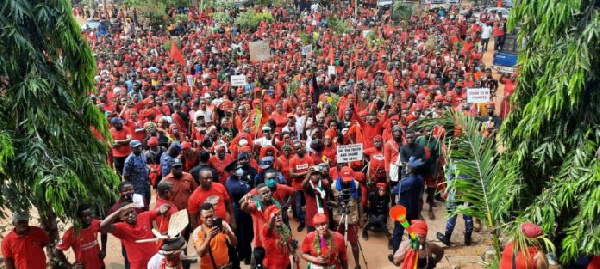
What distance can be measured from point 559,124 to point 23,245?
5.88 meters

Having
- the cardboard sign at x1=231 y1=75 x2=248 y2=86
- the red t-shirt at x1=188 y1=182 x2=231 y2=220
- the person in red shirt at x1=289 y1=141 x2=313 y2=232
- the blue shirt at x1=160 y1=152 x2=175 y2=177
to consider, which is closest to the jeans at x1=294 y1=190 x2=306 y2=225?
the person in red shirt at x1=289 y1=141 x2=313 y2=232

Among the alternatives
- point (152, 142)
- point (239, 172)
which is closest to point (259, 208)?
point (239, 172)

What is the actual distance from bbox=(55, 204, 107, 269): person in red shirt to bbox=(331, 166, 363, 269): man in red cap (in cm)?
312

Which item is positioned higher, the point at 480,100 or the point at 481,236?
the point at 480,100

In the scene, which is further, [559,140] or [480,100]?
[480,100]

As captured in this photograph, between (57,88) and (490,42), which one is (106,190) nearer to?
(57,88)

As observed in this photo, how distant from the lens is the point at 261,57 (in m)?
19.0

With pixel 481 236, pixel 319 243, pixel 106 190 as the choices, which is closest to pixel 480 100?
pixel 481 236

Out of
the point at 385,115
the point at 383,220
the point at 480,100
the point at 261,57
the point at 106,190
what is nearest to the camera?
the point at 106,190

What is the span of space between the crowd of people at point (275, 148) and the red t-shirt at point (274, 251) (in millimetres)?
13

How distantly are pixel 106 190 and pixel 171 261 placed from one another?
4.89 feet

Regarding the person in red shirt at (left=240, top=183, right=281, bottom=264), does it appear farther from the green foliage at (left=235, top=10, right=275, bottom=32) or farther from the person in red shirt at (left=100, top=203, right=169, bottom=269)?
the green foliage at (left=235, top=10, right=275, bottom=32)

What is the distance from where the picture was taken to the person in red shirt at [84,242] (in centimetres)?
598

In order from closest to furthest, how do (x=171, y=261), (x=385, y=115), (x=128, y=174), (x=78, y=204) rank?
(x=171, y=261)
(x=78, y=204)
(x=128, y=174)
(x=385, y=115)
